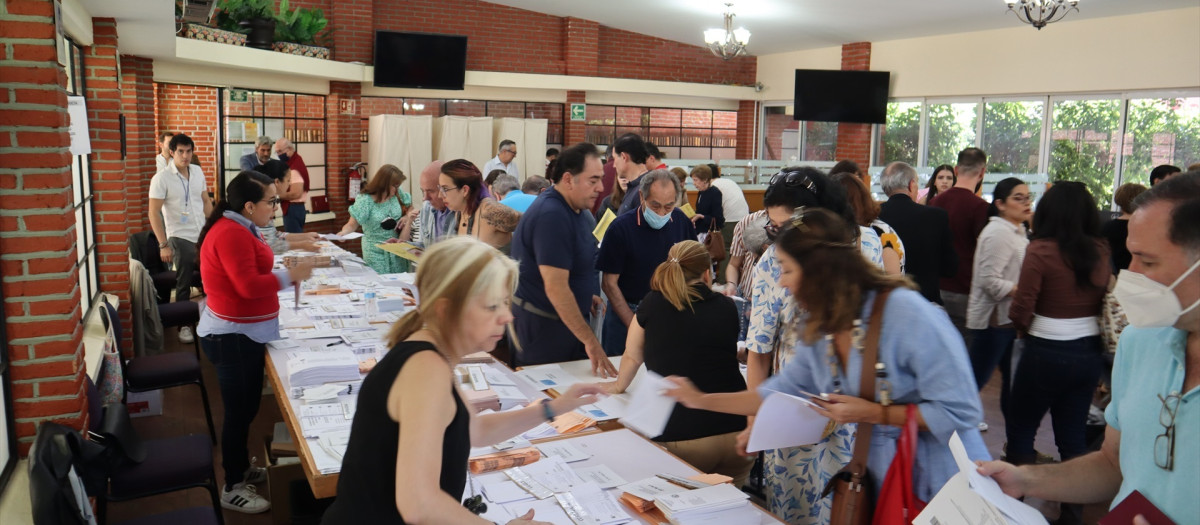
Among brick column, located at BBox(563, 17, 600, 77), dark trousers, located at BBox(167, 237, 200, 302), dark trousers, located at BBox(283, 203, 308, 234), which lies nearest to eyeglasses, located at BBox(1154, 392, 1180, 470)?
dark trousers, located at BBox(167, 237, 200, 302)

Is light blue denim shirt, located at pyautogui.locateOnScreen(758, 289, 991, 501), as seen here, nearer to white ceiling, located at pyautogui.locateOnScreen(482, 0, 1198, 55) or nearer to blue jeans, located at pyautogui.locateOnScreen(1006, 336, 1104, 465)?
blue jeans, located at pyautogui.locateOnScreen(1006, 336, 1104, 465)

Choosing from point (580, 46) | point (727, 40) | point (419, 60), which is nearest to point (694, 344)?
point (727, 40)

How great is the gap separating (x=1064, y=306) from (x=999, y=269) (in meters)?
0.73

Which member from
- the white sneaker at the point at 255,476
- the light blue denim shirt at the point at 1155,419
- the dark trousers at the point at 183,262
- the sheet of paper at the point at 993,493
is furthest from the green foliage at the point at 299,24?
the light blue denim shirt at the point at 1155,419

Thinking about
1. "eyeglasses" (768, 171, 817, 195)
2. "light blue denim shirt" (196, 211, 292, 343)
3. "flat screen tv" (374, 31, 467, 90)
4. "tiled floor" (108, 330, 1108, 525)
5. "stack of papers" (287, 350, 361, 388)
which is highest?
"flat screen tv" (374, 31, 467, 90)

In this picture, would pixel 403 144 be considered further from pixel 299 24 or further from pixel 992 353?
pixel 992 353

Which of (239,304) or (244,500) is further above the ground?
(239,304)

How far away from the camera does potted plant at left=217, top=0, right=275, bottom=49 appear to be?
9.54 m

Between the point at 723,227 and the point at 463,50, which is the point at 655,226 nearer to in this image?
the point at 723,227

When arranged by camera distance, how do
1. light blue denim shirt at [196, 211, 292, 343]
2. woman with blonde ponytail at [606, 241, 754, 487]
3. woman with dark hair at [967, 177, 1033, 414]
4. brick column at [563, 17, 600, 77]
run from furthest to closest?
brick column at [563, 17, 600, 77]
woman with dark hair at [967, 177, 1033, 414]
light blue denim shirt at [196, 211, 292, 343]
woman with blonde ponytail at [606, 241, 754, 487]

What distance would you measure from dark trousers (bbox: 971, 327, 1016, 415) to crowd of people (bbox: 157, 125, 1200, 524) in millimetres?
12

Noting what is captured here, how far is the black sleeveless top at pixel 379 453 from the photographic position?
65.4 inches

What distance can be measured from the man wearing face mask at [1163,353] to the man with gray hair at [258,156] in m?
8.96

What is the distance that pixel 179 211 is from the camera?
7.29 m
